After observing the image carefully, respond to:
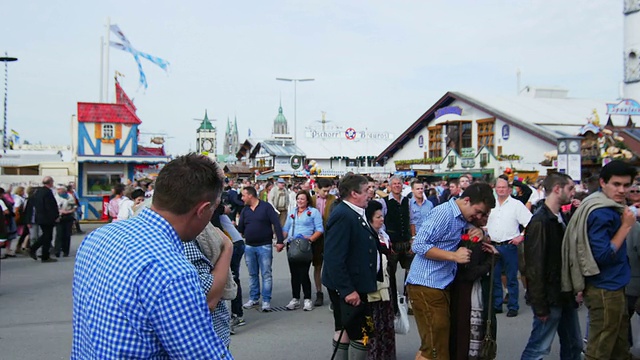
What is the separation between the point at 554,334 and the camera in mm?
5121

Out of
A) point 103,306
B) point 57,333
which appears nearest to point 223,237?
point 103,306

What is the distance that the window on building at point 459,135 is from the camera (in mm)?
38009

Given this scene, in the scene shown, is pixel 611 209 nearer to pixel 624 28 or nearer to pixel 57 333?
pixel 57 333

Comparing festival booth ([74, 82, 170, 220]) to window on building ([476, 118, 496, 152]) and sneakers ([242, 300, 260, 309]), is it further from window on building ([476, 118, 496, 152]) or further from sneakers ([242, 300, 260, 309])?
window on building ([476, 118, 496, 152])

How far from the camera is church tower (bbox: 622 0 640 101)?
38438mm

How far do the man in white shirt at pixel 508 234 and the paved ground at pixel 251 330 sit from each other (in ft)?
1.01

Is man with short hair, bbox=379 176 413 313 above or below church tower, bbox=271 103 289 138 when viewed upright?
below

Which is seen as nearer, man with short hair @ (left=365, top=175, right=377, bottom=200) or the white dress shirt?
man with short hair @ (left=365, top=175, right=377, bottom=200)

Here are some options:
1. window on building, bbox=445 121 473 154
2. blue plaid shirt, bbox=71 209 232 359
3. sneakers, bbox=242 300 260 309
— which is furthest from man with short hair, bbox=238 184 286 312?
window on building, bbox=445 121 473 154

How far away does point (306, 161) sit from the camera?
54188mm

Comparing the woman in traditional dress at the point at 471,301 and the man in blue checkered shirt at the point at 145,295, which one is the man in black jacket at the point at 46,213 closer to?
the woman in traditional dress at the point at 471,301

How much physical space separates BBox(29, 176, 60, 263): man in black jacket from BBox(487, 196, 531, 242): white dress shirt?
10180 millimetres

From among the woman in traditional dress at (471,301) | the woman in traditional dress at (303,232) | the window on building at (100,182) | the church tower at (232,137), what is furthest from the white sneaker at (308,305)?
the church tower at (232,137)

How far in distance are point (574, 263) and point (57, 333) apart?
6.22 metres
